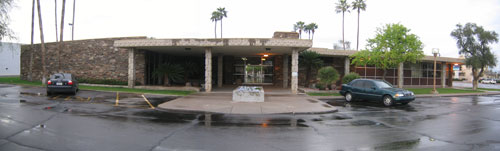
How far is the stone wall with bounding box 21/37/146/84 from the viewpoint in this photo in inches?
919

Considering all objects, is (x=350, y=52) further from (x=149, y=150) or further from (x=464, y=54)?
(x=149, y=150)

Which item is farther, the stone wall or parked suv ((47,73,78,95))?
the stone wall

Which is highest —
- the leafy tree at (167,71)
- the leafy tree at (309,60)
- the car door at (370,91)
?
the leafy tree at (309,60)

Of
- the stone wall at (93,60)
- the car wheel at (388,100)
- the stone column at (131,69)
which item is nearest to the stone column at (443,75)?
the car wheel at (388,100)

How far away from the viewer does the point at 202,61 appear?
96.2 feet

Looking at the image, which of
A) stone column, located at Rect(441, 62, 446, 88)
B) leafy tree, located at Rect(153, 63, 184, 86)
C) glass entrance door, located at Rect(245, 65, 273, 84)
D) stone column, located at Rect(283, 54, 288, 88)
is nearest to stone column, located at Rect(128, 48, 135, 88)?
leafy tree, located at Rect(153, 63, 184, 86)

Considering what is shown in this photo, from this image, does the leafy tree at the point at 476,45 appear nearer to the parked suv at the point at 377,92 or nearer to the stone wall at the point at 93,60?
the parked suv at the point at 377,92

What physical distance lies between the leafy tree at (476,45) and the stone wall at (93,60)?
3332cm

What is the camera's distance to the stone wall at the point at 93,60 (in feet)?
76.6

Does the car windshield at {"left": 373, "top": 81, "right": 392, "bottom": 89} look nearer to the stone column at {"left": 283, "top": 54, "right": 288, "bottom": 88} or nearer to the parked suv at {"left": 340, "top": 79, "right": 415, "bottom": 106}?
the parked suv at {"left": 340, "top": 79, "right": 415, "bottom": 106}

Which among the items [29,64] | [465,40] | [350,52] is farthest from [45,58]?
[465,40]

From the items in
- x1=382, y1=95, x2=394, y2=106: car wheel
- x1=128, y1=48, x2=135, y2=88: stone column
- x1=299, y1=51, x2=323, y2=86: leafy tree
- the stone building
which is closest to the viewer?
x1=382, y1=95, x2=394, y2=106: car wheel

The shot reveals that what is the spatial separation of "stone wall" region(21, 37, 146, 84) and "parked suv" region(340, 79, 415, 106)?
16.6 metres

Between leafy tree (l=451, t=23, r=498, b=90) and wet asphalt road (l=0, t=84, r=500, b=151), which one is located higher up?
leafy tree (l=451, t=23, r=498, b=90)
